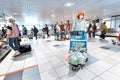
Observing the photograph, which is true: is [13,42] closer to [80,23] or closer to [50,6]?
[80,23]

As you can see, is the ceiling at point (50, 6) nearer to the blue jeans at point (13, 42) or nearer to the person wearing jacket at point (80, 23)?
the blue jeans at point (13, 42)

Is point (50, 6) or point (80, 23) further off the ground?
point (50, 6)

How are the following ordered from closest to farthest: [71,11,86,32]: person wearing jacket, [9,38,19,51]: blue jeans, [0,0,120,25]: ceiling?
[71,11,86,32]: person wearing jacket → [9,38,19,51]: blue jeans → [0,0,120,25]: ceiling

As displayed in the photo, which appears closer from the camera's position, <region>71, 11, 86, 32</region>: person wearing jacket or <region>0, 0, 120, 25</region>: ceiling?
<region>71, 11, 86, 32</region>: person wearing jacket

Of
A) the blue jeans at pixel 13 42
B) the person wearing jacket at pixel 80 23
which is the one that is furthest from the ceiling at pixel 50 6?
the person wearing jacket at pixel 80 23

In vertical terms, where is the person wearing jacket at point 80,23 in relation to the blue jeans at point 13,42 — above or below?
above

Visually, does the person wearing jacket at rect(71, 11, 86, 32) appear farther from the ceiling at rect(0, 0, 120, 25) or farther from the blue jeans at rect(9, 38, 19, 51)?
the ceiling at rect(0, 0, 120, 25)

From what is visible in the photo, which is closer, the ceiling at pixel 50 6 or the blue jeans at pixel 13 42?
the blue jeans at pixel 13 42

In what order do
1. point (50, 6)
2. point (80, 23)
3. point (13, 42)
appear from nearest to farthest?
point (80, 23) → point (13, 42) → point (50, 6)

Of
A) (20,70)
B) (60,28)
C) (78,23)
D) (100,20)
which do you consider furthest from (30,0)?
(100,20)

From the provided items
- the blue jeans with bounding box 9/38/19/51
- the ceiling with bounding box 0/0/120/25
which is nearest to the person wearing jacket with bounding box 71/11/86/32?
the blue jeans with bounding box 9/38/19/51

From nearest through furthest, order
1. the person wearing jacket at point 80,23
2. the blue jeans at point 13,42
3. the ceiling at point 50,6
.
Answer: the person wearing jacket at point 80,23
the blue jeans at point 13,42
the ceiling at point 50,6

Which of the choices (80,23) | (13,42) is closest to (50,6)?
(13,42)

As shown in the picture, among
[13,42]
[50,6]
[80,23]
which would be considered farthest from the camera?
[50,6]
